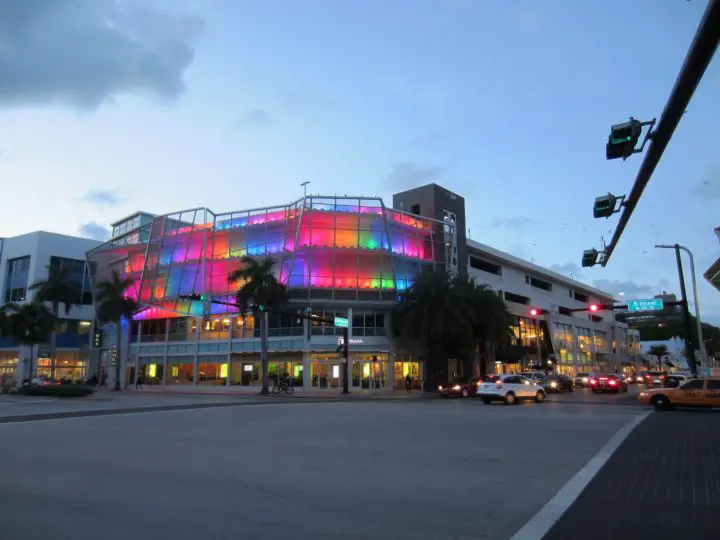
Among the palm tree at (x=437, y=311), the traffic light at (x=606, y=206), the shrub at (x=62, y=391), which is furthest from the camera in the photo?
the palm tree at (x=437, y=311)

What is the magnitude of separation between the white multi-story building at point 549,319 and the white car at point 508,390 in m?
22.1

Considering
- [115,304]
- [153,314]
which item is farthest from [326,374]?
[153,314]

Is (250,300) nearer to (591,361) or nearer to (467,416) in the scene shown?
Answer: (467,416)

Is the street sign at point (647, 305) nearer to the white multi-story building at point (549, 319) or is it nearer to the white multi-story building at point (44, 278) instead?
the white multi-story building at point (549, 319)

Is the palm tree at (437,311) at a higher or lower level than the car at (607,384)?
higher

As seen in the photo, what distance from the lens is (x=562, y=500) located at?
801 cm

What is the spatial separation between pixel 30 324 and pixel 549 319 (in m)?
64.9

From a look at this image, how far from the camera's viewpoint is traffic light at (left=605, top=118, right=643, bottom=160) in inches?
292

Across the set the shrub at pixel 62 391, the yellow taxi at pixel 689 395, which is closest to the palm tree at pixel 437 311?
the yellow taxi at pixel 689 395

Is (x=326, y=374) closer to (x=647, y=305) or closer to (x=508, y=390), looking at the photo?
(x=508, y=390)

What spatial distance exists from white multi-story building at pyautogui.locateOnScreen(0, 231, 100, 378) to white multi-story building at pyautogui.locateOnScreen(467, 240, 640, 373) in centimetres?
5108

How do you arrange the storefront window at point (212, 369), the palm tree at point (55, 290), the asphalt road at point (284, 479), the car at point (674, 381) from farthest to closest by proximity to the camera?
the palm tree at point (55, 290) → the storefront window at point (212, 369) → the car at point (674, 381) → the asphalt road at point (284, 479)

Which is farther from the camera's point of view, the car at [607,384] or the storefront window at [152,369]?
the storefront window at [152,369]

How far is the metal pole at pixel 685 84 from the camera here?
17.3ft
